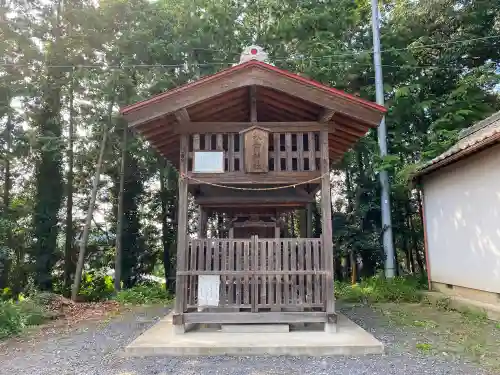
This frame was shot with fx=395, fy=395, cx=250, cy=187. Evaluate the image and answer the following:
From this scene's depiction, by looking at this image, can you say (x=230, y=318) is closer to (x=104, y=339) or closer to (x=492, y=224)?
(x=104, y=339)

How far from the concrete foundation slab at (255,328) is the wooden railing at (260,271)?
26 centimetres

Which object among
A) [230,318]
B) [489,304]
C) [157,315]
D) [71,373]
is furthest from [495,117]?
[71,373]

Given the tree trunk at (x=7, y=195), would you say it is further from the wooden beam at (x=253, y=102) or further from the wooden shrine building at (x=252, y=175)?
the wooden beam at (x=253, y=102)

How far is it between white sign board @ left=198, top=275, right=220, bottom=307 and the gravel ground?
1.07m

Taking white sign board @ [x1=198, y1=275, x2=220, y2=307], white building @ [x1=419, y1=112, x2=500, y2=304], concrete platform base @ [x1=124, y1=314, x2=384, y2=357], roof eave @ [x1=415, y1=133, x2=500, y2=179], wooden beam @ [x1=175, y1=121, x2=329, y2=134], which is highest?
wooden beam @ [x1=175, y1=121, x2=329, y2=134]

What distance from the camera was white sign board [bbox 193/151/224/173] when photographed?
20.1 feet

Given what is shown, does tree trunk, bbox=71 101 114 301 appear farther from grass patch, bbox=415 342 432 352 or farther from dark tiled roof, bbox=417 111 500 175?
grass patch, bbox=415 342 432 352

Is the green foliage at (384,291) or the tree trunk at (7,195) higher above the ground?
the tree trunk at (7,195)

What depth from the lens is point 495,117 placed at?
955 cm

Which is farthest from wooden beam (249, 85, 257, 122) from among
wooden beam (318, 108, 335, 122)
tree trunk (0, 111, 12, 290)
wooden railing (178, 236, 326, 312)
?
tree trunk (0, 111, 12, 290)

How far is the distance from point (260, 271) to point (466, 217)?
16.2ft

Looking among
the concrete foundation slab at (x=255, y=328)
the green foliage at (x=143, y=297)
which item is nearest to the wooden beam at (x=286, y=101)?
the concrete foundation slab at (x=255, y=328)

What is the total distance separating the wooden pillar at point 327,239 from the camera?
18.9 ft

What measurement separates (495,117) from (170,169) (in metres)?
9.69
